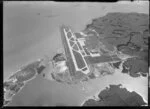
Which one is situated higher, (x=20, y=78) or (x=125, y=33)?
(x=125, y=33)

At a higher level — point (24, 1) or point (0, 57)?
point (24, 1)

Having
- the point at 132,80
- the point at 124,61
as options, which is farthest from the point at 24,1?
the point at 132,80

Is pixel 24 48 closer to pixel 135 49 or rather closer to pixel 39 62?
pixel 39 62

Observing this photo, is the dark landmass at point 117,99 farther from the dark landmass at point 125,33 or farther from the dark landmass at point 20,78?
the dark landmass at point 20,78

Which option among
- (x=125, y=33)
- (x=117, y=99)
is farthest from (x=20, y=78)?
(x=125, y=33)

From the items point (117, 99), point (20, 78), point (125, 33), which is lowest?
point (117, 99)

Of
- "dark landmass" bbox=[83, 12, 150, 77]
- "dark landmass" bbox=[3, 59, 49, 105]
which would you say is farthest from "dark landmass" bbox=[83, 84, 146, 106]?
"dark landmass" bbox=[3, 59, 49, 105]

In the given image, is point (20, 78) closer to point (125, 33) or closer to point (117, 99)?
point (117, 99)
